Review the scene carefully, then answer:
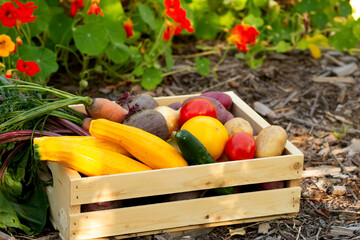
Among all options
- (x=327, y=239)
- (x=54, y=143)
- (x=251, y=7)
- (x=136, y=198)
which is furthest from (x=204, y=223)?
(x=251, y=7)

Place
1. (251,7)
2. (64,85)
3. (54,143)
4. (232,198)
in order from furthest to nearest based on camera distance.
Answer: (251,7)
(64,85)
(232,198)
(54,143)

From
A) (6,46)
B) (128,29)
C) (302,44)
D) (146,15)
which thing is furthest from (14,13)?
(302,44)

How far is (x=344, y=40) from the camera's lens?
3922 millimetres

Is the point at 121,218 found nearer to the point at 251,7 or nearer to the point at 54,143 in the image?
the point at 54,143

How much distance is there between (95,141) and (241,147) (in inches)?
22.5

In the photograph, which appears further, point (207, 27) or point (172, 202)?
point (207, 27)

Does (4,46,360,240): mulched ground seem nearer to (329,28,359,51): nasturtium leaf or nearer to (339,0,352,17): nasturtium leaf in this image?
(329,28,359,51): nasturtium leaf

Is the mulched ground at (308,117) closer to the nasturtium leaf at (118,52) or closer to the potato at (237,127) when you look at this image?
the nasturtium leaf at (118,52)

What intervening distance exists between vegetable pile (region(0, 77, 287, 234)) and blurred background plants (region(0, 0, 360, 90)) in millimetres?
547

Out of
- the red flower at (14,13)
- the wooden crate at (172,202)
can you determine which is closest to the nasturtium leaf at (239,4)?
the red flower at (14,13)

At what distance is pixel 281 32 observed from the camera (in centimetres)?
412

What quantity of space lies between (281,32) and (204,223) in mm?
2380

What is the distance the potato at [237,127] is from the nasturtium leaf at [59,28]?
57.9 inches

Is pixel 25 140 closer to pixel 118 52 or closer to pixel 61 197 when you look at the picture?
pixel 61 197
